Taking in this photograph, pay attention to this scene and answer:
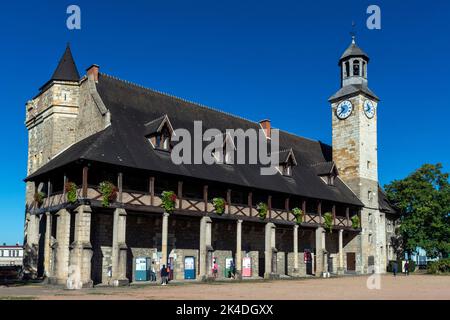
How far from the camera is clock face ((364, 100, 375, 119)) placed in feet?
140

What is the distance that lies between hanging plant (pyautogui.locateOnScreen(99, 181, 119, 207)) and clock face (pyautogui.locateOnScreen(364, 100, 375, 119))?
25.2 m

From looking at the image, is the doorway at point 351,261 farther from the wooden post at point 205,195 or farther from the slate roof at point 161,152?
the wooden post at point 205,195

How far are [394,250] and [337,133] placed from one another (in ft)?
39.6

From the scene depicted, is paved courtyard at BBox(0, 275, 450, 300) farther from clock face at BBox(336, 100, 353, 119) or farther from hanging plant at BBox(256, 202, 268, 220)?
clock face at BBox(336, 100, 353, 119)

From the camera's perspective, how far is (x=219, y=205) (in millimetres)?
29219

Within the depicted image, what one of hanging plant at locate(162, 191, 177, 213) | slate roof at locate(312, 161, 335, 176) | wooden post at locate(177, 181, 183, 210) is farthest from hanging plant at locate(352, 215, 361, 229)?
hanging plant at locate(162, 191, 177, 213)

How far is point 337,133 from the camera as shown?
4331 centimetres

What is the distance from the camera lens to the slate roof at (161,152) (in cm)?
2583

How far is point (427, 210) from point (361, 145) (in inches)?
298

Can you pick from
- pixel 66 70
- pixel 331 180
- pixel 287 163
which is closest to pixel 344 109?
pixel 331 180

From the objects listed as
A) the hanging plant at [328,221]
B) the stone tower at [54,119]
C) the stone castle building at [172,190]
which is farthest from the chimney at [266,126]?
the stone tower at [54,119]

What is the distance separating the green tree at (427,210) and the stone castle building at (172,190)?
2758mm
